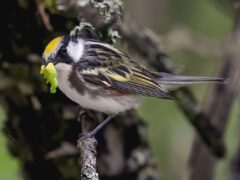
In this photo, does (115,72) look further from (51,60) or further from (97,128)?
(51,60)

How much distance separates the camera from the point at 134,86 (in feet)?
12.7

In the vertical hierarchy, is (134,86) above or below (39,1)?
below

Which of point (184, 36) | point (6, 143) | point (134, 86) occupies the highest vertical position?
point (184, 36)

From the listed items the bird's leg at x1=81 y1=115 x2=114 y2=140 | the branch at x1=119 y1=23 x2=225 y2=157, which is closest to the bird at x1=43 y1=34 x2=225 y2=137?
the bird's leg at x1=81 y1=115 x2=114 y2=140

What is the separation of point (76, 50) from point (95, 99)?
25cm

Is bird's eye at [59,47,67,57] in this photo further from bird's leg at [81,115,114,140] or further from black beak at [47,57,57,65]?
bird's leg at [81,115,114,140]

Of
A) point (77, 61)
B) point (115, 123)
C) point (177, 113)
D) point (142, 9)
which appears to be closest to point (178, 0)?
point (142, 9)

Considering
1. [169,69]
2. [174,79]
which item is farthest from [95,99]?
[169,69]

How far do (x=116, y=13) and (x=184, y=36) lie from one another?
2.85 feet

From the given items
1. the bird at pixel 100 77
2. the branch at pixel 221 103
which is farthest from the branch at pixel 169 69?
the bird at pixel 100 77

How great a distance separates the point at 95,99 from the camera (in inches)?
147

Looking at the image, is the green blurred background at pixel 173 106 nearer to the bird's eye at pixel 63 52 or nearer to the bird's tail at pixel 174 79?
the bird's tail at pixel 174 79

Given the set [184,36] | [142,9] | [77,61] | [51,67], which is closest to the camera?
[51,67]

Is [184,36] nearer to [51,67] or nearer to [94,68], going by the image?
[94,68]
